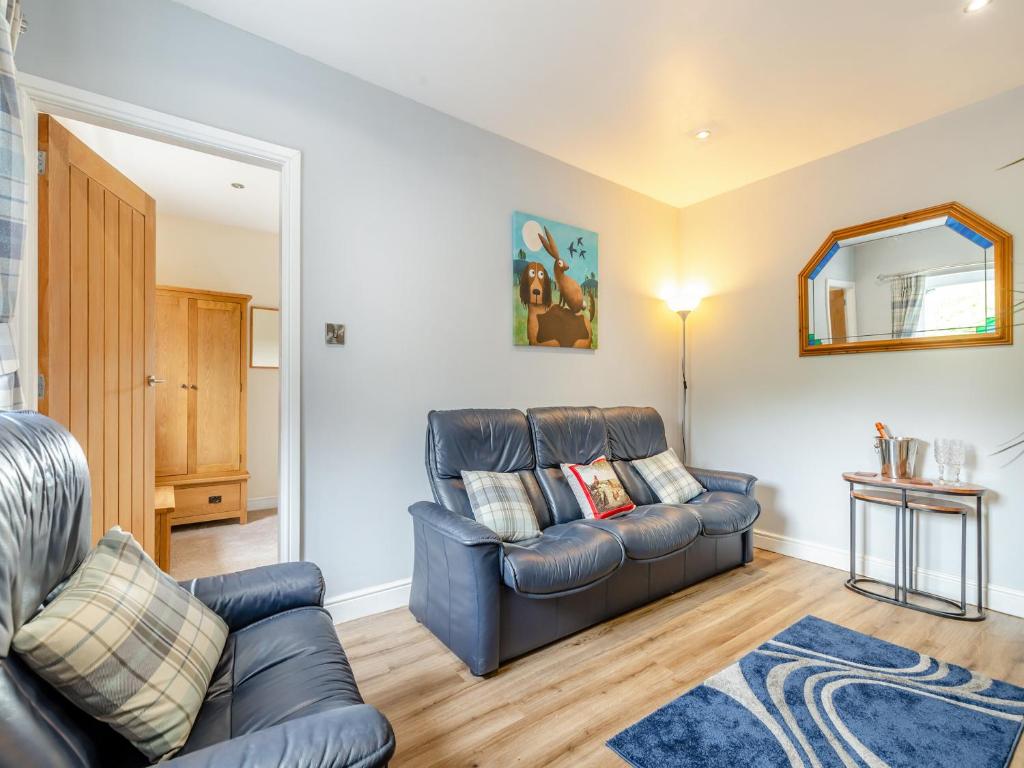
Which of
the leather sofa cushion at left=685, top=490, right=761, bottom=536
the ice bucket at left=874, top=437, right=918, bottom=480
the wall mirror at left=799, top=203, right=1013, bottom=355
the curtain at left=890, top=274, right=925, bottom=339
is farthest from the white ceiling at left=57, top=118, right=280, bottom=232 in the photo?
the ice bucket at left=874, top=437, right=918, bottom=480

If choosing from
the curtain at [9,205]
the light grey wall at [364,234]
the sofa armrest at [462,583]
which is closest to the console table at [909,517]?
the light grey wall at [364,234]

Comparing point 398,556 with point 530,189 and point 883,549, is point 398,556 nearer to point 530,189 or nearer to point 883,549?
point 530,189

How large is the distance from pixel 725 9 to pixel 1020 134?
6.07 ft

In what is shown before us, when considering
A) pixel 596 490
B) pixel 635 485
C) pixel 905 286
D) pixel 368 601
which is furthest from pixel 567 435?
pixel 905 286

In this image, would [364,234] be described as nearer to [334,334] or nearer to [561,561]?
[334,334]

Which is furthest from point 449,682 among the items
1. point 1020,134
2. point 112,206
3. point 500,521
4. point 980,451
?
point 1020,134

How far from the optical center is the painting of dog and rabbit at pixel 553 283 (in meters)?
3.10

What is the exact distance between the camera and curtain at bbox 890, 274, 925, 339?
2.83 m

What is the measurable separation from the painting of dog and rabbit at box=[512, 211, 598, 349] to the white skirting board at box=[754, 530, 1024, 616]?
1.95 metres

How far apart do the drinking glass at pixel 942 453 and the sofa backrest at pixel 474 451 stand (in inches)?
85.0

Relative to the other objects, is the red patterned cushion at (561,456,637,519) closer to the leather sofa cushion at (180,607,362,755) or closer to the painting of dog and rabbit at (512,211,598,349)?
the painting of dog and rabbit at (512,211,598,349)

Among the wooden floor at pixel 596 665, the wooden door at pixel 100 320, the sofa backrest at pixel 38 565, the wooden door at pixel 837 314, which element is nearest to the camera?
the sofa backrest at pixel 38 565

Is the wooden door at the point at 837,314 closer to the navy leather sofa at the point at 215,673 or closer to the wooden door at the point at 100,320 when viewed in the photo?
the navy leather sofa at the point at 215,673

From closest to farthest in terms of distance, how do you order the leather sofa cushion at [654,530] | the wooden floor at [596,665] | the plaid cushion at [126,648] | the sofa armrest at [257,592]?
the plaid cushion at [126,648], the sofa armrest at [257,592], the wooden floor at [596,665], the leather sofa cushion at [654,530]
